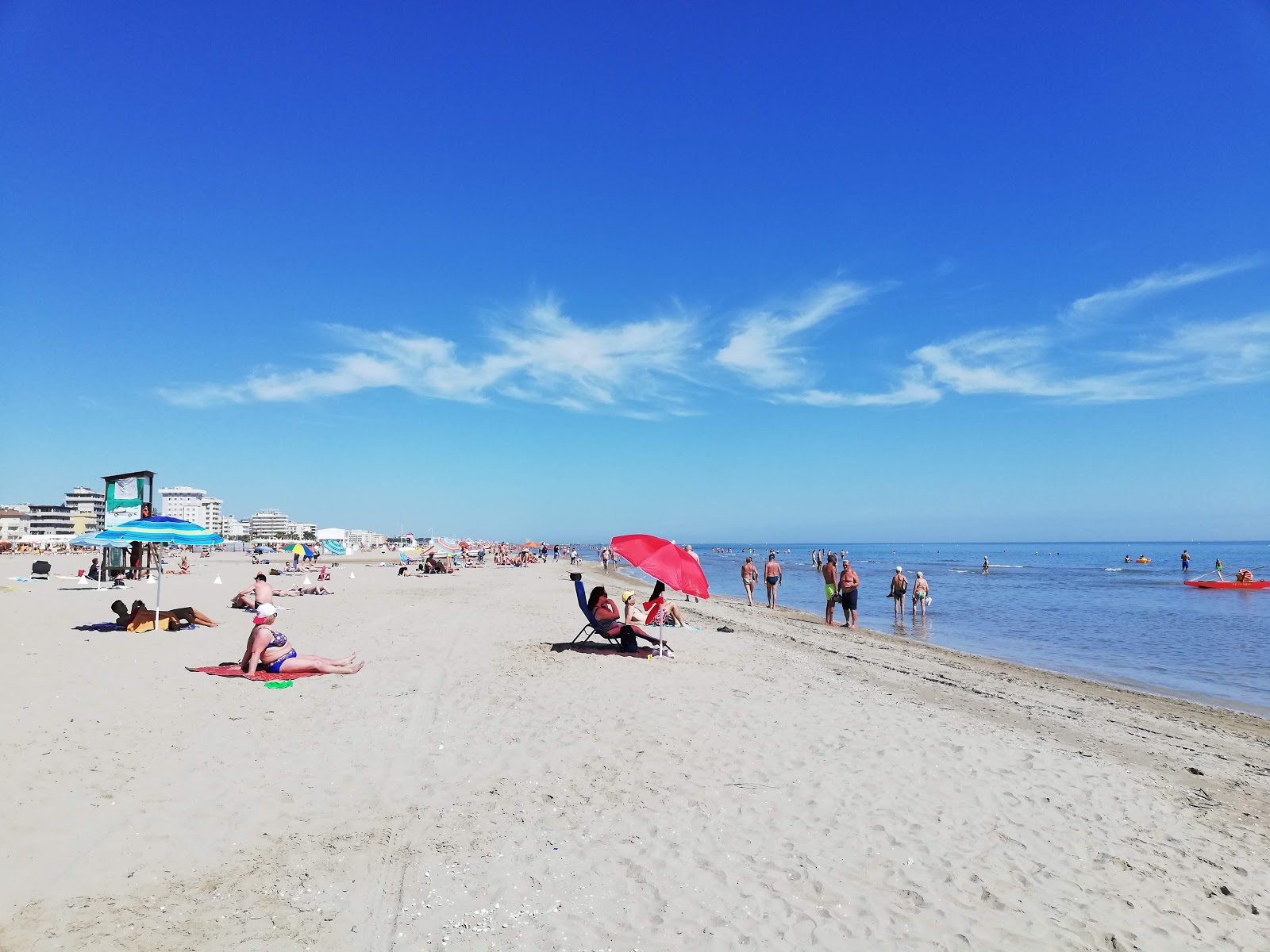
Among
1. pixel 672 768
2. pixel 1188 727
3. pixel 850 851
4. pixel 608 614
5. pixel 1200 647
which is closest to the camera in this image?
pixel 850 851

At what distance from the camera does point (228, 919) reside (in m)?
3.46

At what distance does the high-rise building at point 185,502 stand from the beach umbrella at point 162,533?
17758 centimetres

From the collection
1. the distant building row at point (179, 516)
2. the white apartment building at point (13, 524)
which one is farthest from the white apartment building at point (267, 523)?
the white apartment building at point (13, 524)

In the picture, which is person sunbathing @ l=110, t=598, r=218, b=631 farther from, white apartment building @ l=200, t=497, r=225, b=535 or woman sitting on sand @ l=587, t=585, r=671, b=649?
white apartment building @ l=200, t=497, r=225, b=535

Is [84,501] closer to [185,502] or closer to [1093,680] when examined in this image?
[185,502]

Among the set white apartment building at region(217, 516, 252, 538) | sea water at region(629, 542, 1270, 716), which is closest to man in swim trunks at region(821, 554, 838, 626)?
sea water at region(629, 542, 1270, 716)

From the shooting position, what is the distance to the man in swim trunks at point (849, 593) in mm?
18203

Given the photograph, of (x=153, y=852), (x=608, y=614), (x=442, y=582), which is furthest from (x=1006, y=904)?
(x=442, y=582)

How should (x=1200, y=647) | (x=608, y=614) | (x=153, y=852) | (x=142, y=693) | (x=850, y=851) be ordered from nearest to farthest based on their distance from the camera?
(x=153, y=852) → (x=850, y=851) → (x=142, y=693) → (x=608, y=614) → (x=1200, y=647)

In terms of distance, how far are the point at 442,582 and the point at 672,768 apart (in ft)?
87.4

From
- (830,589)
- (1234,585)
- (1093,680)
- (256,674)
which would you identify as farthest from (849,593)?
(1234,585)

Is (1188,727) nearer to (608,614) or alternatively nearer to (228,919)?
(608,614)

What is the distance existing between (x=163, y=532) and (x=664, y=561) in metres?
8.65

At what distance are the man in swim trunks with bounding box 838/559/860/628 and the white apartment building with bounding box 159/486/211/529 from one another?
180274mm
